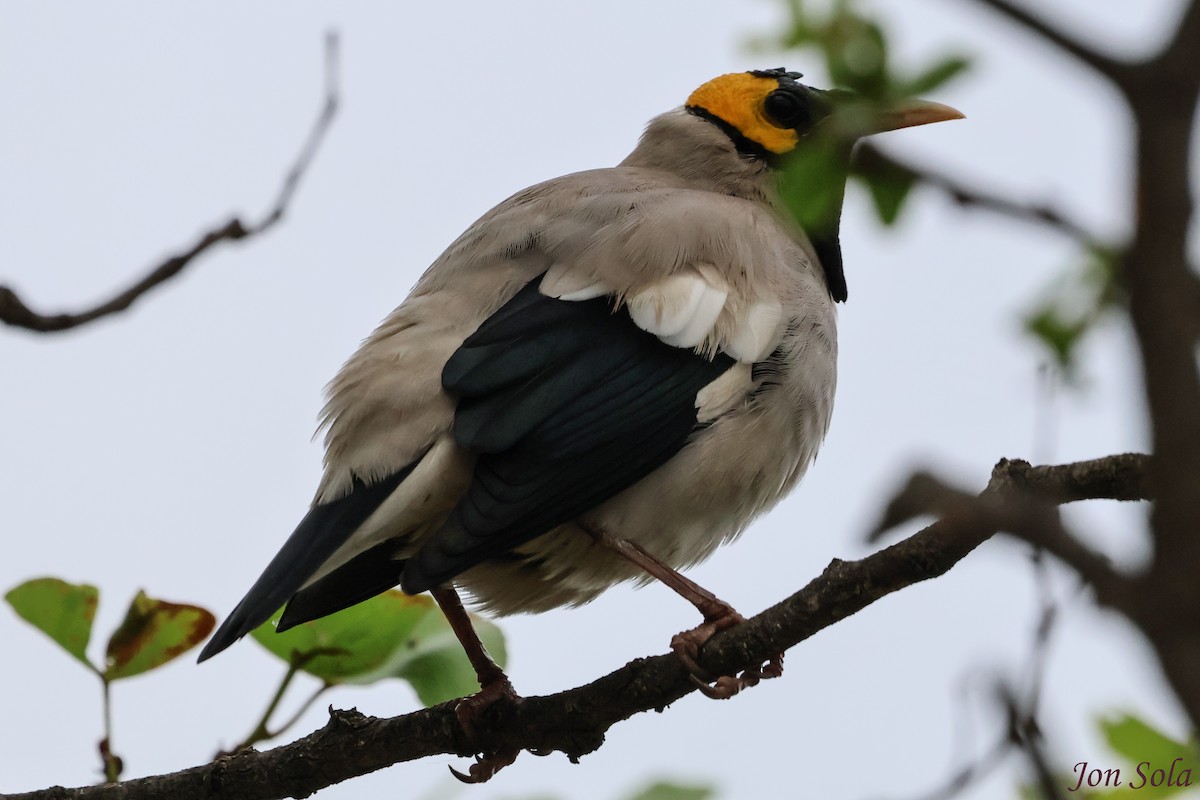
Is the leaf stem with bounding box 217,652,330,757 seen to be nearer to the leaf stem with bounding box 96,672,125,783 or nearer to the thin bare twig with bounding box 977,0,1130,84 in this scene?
the leaf stem with bounding box 96,672,125,783

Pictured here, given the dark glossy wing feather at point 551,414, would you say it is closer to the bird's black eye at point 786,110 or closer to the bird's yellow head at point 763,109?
the bird's yellow head at point 763,109

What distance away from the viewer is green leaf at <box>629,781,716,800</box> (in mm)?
2736

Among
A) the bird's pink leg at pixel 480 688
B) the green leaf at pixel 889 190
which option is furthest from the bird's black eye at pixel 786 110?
the green leaf at pixel 889 190

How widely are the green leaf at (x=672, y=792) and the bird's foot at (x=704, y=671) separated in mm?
626

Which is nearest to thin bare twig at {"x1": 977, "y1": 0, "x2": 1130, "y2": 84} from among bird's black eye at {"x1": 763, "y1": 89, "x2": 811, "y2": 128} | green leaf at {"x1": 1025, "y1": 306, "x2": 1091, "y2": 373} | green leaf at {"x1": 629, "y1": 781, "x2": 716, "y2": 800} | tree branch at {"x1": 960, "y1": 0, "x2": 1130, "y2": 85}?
tree branch at {"x1": 960, "y1": 0, "x2": 1130, "y2": 85}

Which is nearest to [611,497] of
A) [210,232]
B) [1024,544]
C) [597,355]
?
[597,355]

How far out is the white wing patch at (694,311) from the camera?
421 cm

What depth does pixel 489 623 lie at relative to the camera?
4488 millimetres

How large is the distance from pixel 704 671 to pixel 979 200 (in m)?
2.40

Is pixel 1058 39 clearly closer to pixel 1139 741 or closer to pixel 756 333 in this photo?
pixel 1139 741

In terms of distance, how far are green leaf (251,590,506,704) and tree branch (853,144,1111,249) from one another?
3072mm

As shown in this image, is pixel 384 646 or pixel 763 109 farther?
pixel 763 109

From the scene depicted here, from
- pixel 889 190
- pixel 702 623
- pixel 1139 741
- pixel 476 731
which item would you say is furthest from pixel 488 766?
pixel 889 190

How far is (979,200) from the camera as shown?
1.21m
